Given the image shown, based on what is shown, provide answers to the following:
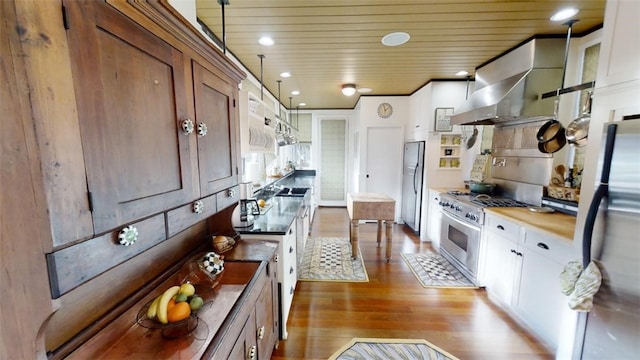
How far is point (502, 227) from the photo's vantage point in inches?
98.0

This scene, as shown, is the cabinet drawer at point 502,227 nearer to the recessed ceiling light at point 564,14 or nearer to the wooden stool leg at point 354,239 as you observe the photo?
the wooden stool leg at point 354,239

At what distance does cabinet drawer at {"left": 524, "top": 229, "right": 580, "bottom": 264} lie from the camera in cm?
179

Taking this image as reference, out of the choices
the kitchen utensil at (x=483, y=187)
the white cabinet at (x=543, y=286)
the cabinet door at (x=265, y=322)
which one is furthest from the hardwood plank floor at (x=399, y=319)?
the kitchen utensil at (x=483, y=187)

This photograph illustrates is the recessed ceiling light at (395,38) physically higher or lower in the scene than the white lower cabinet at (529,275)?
higher

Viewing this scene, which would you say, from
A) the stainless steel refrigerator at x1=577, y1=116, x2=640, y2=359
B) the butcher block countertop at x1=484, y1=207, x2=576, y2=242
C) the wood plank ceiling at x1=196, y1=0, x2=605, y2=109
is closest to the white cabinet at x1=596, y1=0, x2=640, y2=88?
the stainless steel refrigerator at x1=577, y1=116, x2=640, y2=359

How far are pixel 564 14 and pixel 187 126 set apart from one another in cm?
315

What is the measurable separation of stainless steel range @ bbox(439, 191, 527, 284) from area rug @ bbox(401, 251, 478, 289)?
0.26 ft

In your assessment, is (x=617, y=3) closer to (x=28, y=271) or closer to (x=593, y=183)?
(x=593, y=183)

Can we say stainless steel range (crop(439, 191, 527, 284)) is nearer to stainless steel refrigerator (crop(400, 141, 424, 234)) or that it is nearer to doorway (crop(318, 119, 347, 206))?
stainless steel refrigerator (crop(400, 141, 424, 234))

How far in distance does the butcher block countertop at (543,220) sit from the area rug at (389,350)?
4.16 ft

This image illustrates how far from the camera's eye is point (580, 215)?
1.60 meters

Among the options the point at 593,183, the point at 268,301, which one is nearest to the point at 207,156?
the point at 268,301

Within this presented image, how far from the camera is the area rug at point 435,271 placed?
114 inches

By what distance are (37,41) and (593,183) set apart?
2.57 metres
